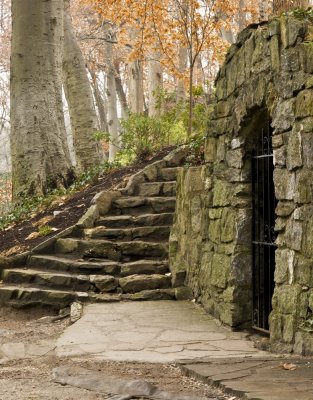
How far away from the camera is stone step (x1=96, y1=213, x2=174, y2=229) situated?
9.27 meters

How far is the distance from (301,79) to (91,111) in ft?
30.2

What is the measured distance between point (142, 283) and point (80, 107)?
6.93m

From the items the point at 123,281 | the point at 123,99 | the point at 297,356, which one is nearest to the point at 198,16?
the point at 123,281

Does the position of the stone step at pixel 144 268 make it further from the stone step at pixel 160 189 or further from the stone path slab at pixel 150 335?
the stone step at pixel 160 189

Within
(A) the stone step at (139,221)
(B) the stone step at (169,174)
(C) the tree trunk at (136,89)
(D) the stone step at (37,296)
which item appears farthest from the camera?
(C) the tree trunk at (136,89)

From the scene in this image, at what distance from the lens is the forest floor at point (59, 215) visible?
9656mm

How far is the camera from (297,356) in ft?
17.0

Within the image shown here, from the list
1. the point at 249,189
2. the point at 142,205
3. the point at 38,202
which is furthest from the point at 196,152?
the point at 249,189

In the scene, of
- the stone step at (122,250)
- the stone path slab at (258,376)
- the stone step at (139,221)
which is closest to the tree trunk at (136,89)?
the stone step at (139,221)

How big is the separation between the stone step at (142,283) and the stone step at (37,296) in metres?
0.52

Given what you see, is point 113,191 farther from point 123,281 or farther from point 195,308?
point 195,308

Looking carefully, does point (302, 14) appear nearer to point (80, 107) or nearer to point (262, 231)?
point (262, 231)

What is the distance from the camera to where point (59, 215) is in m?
10.3

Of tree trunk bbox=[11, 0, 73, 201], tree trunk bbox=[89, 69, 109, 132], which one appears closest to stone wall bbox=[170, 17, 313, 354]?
tree trunk bbox=[11, 0, 73, 201]
